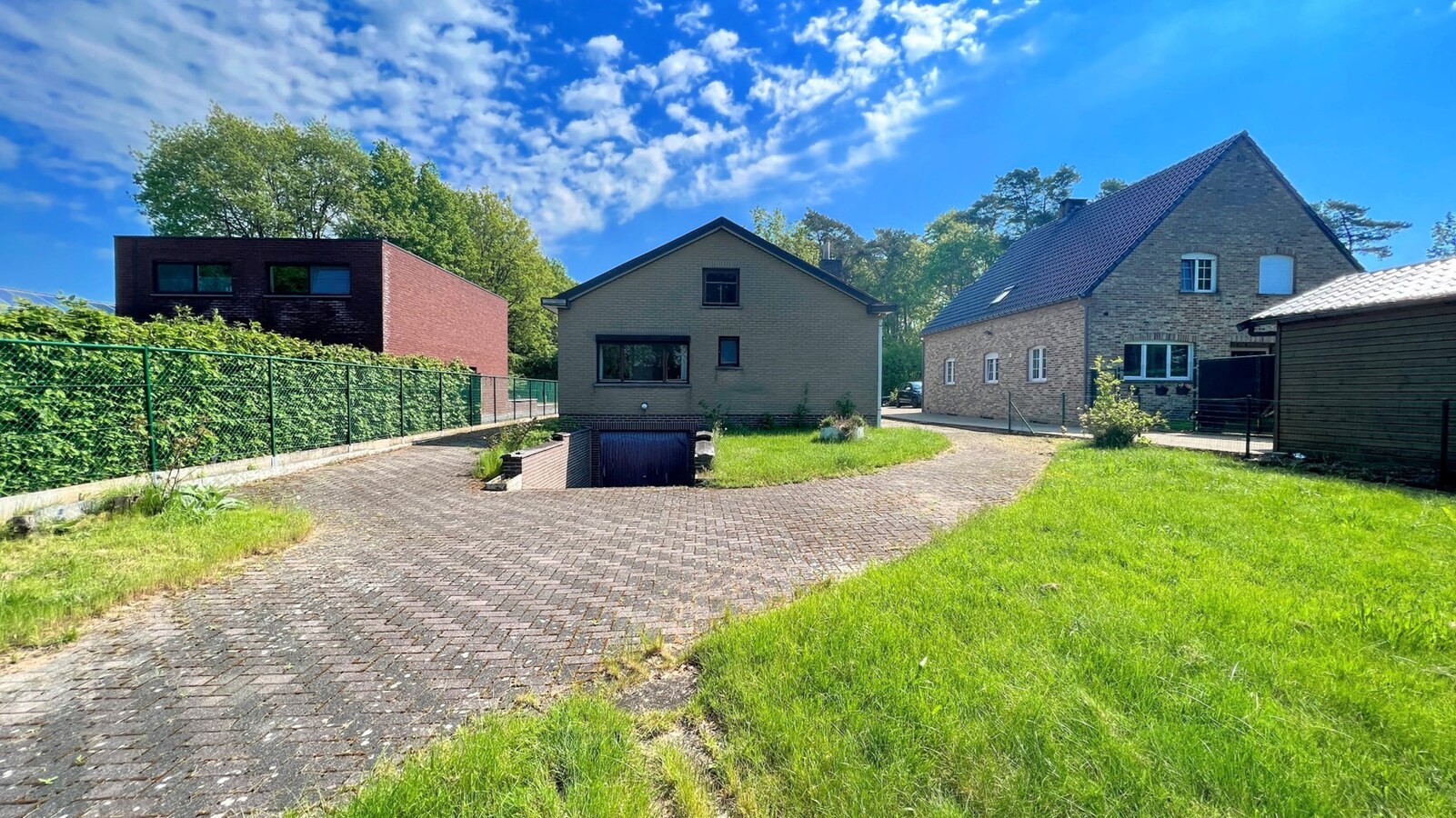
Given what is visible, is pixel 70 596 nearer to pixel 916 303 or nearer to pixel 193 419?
pixel 193 419

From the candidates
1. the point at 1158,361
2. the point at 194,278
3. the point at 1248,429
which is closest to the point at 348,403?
the point at 194,278

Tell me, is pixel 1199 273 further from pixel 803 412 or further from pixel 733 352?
pixel 733 352

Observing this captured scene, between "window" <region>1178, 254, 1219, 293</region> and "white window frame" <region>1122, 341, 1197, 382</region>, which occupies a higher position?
"window" <region>1178, 254, 1219, 293</region>

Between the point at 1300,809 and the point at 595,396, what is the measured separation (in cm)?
1509

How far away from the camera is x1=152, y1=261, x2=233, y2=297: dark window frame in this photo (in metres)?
→ 19.2

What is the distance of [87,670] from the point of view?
2996 millimetres

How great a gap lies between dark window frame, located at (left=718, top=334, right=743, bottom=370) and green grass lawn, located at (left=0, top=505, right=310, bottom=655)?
11.3 meters

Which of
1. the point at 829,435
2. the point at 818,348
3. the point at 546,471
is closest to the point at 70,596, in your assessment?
the point at 546,471

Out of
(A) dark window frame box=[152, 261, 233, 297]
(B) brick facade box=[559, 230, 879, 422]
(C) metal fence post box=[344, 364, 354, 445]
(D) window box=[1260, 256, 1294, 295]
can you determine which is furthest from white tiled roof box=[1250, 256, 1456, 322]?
(A) dark window frame box=[152, 261, 233, 297]

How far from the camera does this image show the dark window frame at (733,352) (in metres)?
16.0

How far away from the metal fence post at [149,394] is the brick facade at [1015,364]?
2090 centimetres

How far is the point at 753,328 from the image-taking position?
52.5 feet

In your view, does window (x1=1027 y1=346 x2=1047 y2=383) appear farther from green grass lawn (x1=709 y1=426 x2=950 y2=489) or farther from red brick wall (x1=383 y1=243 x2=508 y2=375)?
red brick wall (x1=383 y1=243 x2=508 y2=375)

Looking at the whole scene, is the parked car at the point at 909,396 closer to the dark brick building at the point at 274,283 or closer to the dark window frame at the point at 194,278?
the dark brick building at the point at 274,283
